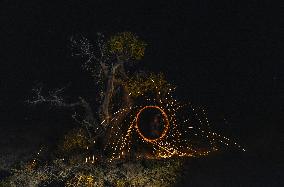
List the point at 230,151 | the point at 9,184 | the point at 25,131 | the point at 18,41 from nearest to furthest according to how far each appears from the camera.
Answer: the point at 9,184, the point at 230,151, the point at 25,131, the point at 18,41

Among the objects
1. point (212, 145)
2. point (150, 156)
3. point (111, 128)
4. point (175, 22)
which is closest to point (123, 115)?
point (111, 128)

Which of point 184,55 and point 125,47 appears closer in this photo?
point 125,47

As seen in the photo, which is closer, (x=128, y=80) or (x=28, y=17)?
(x=128, y=80)

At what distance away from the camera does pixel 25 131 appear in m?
21.2

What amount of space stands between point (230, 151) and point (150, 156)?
3126mm

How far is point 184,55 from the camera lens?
23875 mm

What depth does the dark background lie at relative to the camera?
838 inches

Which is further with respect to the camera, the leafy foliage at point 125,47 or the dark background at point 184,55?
the dark background at point 184,55

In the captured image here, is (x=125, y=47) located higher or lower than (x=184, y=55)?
lower

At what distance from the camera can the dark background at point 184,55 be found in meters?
21.3

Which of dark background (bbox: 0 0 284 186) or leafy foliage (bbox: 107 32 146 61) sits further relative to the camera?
dark background (bbox: 0 0 284 186)

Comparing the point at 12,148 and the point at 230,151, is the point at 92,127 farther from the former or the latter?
the point at 230,151

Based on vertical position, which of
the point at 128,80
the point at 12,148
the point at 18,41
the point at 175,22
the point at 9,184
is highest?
the point at 175,22

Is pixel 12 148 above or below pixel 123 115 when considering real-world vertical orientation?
below
